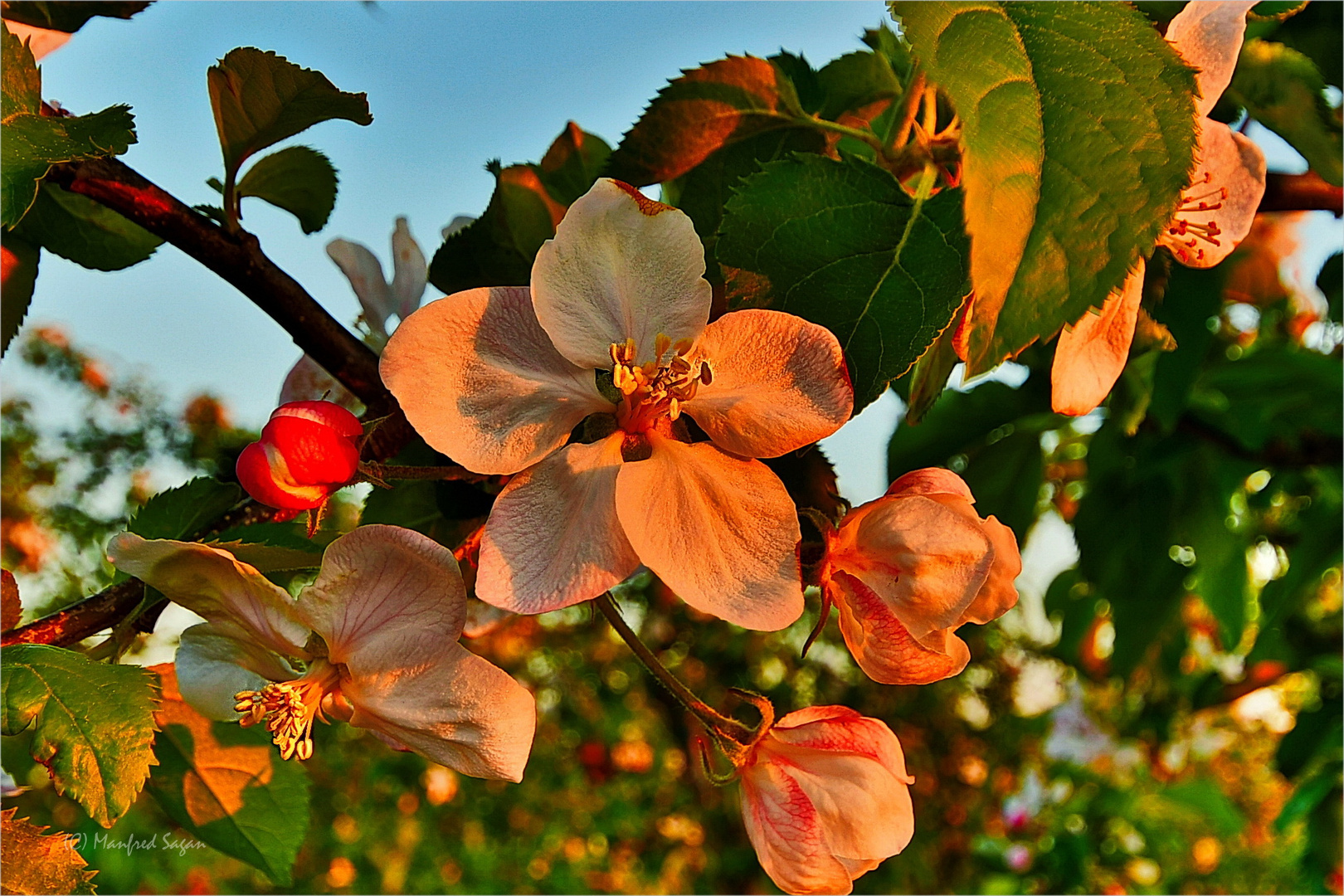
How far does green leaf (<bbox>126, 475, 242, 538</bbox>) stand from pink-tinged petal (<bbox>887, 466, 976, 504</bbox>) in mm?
272

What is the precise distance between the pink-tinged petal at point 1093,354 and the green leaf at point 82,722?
342 millimetres

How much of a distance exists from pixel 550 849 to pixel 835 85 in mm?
2942

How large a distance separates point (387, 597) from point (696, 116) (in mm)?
248

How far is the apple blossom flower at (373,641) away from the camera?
0.32 metres

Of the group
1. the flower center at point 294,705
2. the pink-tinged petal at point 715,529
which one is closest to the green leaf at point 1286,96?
the pink-tinged petal at point 715,529

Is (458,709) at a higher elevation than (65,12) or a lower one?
lower

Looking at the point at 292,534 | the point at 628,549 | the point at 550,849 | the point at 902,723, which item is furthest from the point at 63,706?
the point at 902,723

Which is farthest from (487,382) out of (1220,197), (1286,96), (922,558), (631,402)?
(1286,96)

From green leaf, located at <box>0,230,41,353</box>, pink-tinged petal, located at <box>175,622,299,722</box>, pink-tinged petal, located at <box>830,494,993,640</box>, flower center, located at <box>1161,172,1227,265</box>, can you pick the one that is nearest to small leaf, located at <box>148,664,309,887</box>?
pink-tinged petal, located at <box>175,622,299,722</box>

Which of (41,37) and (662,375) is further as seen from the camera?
(41,37)

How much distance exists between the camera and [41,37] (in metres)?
0.45

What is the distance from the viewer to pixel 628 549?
12.2 inches

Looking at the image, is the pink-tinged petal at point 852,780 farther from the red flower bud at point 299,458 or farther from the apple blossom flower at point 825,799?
the red flower bud at point 299,458

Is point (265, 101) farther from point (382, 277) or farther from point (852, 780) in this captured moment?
point (852, 780)
